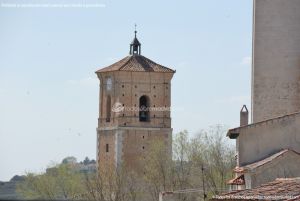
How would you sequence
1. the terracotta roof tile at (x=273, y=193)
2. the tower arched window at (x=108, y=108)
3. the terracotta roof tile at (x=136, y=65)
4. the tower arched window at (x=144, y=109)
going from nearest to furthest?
the terracotta roof tile at (x=273, y=193) < the tower arched window at (x=144, y=109) < the terracotta roof tile at (x=136, y=65) < the tower arched window at (x=108, y=108)

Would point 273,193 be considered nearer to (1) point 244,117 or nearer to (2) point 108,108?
(1) point 244,117

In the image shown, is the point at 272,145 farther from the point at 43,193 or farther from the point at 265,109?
the point at 43,193

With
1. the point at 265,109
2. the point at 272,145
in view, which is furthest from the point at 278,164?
the point at 265,109

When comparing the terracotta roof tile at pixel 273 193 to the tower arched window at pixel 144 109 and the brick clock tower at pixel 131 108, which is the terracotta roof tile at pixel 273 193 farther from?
the tower arched window at pixel 144 109

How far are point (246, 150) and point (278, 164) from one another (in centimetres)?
196

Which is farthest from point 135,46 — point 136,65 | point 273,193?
point 273,193

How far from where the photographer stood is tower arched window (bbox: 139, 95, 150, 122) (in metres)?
84.6

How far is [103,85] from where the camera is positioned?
282 ft

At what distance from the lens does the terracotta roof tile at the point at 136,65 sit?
8469 centimetres

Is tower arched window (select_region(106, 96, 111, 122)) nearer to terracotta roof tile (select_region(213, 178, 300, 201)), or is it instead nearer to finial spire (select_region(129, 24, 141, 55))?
finial spire (select_region(129, 24, 141, 55))

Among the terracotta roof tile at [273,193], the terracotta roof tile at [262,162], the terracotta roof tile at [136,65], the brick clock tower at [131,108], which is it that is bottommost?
the terracotta roof tile at [273,193]

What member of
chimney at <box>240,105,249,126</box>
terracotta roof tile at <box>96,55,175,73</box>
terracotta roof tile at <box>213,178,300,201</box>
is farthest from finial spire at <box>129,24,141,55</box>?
terracotta roof tile at <box>213,178,300,201</box>

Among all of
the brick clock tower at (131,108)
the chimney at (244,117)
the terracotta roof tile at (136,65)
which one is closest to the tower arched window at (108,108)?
the brick clock tower at (131,108)

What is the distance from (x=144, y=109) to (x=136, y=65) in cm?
313
